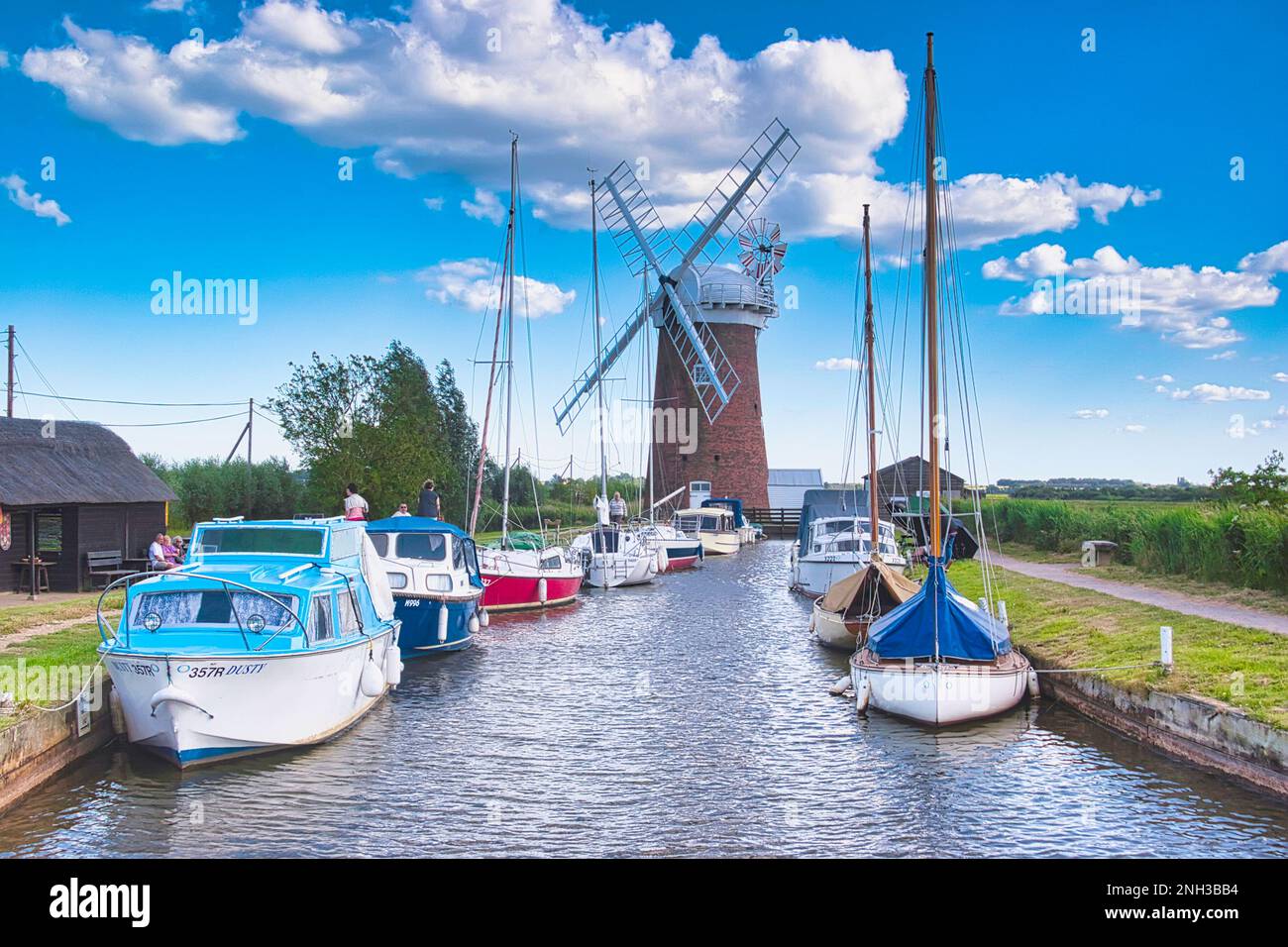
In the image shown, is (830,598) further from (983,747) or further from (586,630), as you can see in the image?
(983,747)

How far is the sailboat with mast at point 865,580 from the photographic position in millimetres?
23469

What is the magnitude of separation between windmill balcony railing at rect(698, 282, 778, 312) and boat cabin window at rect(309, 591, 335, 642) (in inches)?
2060

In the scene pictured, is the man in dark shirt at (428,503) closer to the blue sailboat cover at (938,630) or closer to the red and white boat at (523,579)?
the red and white boat at (523,579)

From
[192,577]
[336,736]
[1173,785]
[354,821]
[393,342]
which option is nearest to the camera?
[354,821]

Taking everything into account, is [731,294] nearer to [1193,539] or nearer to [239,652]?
[1193,539]

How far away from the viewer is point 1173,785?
1304cm

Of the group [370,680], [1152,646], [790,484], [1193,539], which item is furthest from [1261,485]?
[790,484]

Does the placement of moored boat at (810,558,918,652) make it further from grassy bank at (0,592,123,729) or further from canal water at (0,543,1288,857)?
grassy bank at (0,592,123,729)

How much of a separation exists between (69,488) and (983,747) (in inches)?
892

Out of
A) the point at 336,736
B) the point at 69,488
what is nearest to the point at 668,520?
the point at 69,488

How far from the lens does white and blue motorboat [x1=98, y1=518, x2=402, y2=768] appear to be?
1359 cm

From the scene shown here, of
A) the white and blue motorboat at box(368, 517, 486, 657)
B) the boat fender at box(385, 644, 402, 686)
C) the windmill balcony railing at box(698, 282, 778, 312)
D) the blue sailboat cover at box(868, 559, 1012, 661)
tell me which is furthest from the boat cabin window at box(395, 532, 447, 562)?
the windmill balcony railing at box(698, 282, 778, 312)

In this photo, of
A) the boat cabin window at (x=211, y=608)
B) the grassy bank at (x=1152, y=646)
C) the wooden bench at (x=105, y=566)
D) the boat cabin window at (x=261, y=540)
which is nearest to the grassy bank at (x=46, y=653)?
the boat cabin window at (x=211, y=608)
